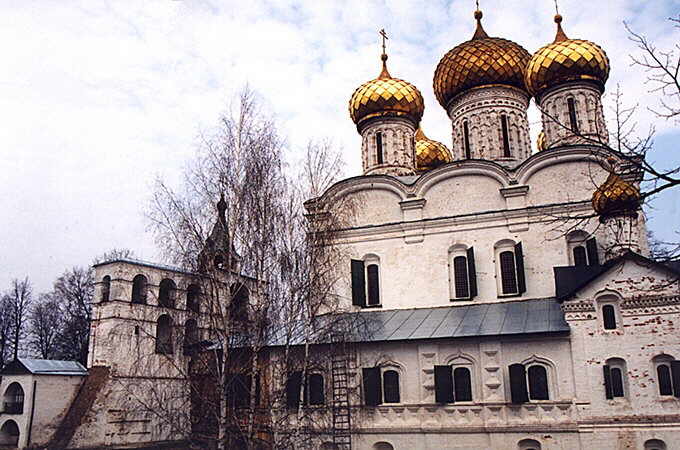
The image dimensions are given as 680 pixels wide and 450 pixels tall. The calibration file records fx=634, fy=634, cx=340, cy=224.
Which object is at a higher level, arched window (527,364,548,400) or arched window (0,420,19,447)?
arched window (527,364,548,400)

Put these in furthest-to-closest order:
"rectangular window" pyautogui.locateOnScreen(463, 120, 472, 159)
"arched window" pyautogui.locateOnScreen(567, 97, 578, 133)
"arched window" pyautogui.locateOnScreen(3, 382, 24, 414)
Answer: "arched window" pyautogui.locateOnScreen(3, 382, 24, 414) → "rectangular window" pyautogui.locateOnScreen(463, 120, 472, 159) → "arched window" pyautogui.locateOnScreen(567, 97, 578, 133)

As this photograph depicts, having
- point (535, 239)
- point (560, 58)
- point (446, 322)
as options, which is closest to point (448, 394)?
point (446, 322)

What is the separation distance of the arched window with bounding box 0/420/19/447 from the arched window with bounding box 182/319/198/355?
42.1 feet

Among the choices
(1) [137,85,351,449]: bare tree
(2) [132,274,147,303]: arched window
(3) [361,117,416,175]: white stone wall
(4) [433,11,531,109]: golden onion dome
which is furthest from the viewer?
(2) [132,274,147,303]: arched window

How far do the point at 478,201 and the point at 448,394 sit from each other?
16.5 feet

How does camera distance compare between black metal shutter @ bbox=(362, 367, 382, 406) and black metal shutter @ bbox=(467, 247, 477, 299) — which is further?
black metal shutter @ bbox=(467, 247, 477, 299)

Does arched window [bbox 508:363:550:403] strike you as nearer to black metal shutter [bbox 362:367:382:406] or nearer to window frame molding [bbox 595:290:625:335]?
window frame molding [bbox 595:290:625:335]

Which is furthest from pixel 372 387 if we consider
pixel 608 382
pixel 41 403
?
pixel 41 403

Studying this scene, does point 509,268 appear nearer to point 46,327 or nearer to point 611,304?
point 611,304

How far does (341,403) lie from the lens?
13492 mm

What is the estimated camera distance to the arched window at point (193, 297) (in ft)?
32.2

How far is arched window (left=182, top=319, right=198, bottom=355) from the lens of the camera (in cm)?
995

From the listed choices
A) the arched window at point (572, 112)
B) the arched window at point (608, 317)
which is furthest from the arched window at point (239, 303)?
the arched window at point (572, 112)

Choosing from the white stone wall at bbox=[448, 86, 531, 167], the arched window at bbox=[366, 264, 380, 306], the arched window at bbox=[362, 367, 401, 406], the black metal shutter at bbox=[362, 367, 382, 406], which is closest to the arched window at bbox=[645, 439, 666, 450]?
the arched window at bbox=[362, 367, 401, 406]
